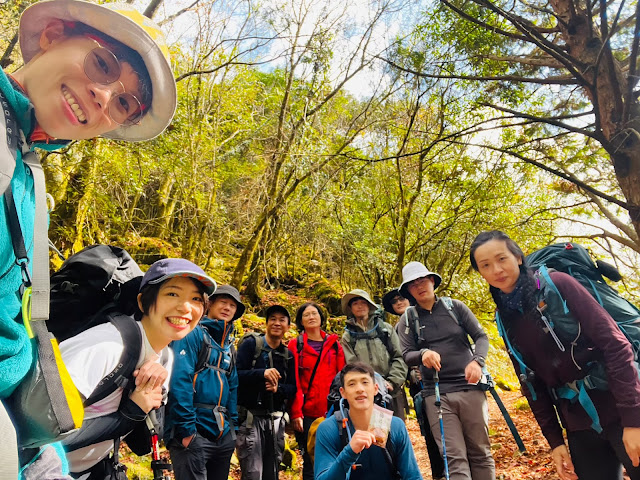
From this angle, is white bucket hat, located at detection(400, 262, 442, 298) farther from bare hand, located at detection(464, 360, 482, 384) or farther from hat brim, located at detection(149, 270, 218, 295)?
hat brim, located at detection(149, 270, 218, 295)

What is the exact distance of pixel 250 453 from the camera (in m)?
4.05

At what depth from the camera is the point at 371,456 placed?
2.99m

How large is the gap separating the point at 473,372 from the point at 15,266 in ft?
11.3

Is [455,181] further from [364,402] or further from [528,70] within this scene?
[364,402]

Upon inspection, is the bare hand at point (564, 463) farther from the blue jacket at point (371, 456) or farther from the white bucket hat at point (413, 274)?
the white bucket hat at point (413, 274)

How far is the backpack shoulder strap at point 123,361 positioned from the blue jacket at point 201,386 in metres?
1.65

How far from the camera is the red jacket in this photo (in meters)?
4.61

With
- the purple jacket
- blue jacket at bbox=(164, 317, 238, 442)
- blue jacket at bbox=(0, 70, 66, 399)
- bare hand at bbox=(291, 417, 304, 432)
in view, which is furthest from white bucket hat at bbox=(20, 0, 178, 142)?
bare hand at bbox=(291, 417, 304, 432)

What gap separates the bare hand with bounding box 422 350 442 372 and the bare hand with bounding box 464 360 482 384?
0.85 ft

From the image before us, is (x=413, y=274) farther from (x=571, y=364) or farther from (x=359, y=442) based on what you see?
(x=359, y=442)

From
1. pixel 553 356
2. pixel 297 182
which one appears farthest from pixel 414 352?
pixel 297 182

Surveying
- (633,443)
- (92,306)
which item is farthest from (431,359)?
(92,306)

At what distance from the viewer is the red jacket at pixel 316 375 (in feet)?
15.1

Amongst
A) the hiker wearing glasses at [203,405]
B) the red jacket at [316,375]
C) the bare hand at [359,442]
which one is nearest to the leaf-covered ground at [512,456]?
the red jacket at [316,375]
